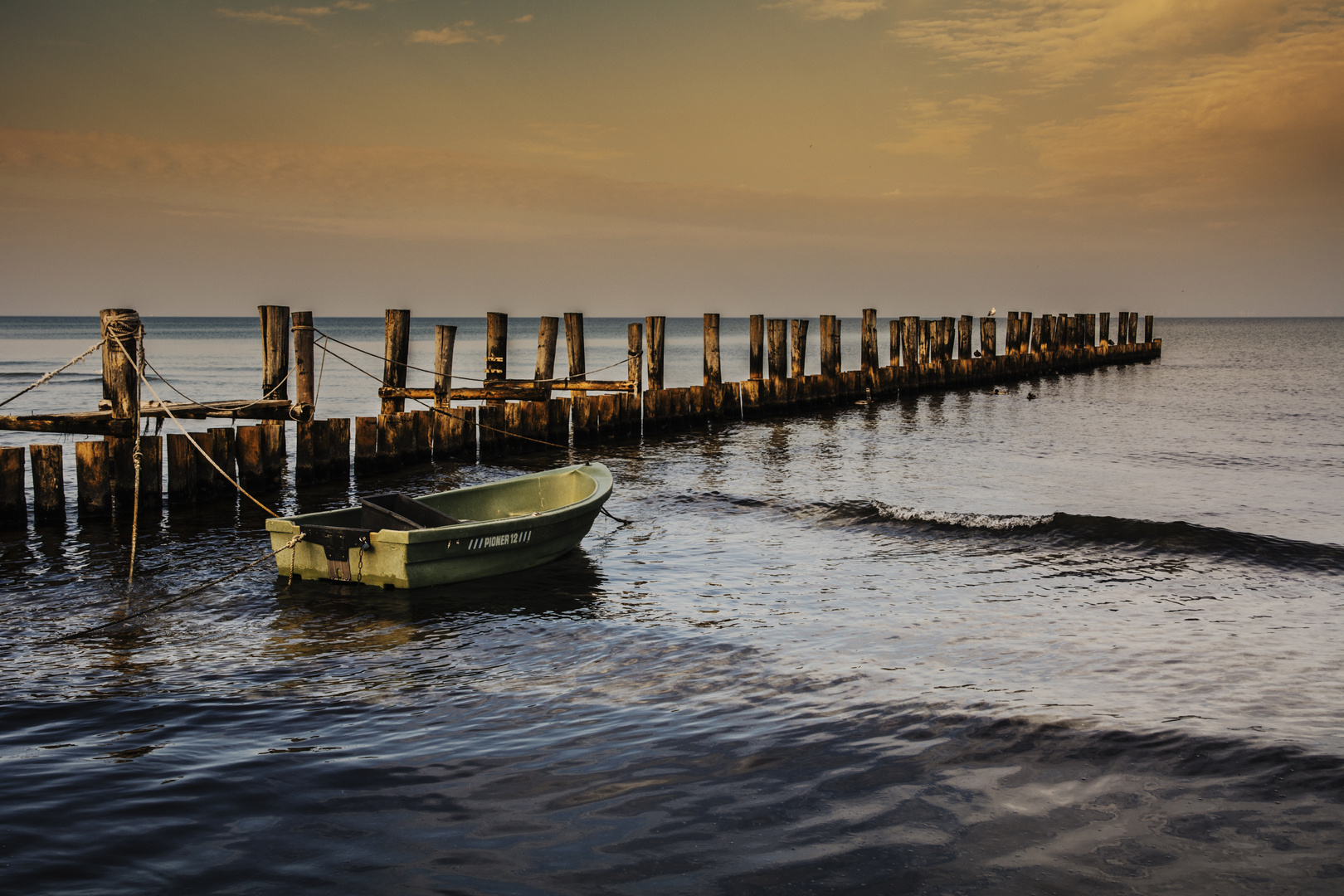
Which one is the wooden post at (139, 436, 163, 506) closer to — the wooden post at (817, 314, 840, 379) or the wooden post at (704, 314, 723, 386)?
the wooden post at (704, 314, 723, 386)

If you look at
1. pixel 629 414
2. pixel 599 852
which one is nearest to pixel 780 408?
pixel 629 414

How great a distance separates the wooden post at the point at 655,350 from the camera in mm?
20828

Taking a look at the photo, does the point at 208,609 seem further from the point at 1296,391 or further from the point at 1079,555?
the point at 1296,391

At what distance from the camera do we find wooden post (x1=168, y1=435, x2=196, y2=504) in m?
11.7

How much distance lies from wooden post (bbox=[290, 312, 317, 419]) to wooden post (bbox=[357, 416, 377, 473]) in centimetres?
77

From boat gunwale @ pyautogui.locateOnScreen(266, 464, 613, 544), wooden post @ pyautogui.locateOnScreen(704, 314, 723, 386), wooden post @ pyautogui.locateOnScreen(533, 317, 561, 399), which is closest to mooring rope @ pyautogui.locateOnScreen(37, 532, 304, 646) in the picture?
boat gunwale @ pyautogui.locateOnScreen(266, 464, 613, 544)

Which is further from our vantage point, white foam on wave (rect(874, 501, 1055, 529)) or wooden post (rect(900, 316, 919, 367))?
wooden post (rect(900, 316, 919, 367))

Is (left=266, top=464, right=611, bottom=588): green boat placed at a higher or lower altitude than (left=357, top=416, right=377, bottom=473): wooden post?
lower

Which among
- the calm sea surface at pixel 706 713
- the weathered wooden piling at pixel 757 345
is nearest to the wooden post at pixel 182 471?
the calm sea surface at pixel 706 713

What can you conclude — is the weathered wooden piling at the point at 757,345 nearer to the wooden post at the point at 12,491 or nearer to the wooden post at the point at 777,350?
the wooden post at the point at 777,350

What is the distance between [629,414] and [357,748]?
48.0 feet

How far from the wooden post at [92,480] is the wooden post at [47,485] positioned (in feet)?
0.61

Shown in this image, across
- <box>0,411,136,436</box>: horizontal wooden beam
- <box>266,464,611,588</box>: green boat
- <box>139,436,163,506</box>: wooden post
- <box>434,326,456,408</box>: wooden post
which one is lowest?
<box>266,464,611,588</box>: green boat

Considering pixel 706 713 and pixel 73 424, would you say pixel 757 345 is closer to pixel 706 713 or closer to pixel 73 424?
pixel 73 424
